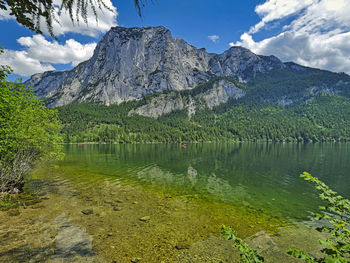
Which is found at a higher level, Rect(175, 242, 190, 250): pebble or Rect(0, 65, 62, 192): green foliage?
Rect(0, 65, 62, 192): green foliage

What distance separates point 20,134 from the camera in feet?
63.7

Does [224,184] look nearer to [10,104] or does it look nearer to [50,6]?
[10,104]

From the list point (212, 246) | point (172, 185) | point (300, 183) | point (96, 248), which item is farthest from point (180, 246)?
point (300, 183)

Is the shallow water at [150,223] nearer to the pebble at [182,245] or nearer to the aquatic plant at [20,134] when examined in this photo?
the pebble at [182,245]

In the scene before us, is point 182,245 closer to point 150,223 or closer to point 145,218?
point 150,223

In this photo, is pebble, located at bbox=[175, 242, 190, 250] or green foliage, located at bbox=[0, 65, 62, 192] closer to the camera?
pebble, located at bbox=[175, 242, 190, 250]

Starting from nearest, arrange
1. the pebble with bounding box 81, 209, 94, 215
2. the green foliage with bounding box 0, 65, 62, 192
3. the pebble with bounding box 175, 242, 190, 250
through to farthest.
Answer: the pebble with bounding box 175, 242, 190, 250, the pebble with bounding box 81, 209, 94, 215, the green foliage with bounding box 0, 65, 62, 192

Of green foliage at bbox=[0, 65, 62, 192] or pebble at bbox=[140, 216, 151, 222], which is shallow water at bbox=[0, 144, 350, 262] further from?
green foliage at bbox=[0, 65, 62, 192]

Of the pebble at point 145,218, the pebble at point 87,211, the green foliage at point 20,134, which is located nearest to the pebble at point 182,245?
the pebble at point 145,218

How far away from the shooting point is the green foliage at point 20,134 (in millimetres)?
19172

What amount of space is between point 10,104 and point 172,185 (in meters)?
24.1

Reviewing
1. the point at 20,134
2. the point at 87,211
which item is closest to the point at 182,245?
the point at 87,211

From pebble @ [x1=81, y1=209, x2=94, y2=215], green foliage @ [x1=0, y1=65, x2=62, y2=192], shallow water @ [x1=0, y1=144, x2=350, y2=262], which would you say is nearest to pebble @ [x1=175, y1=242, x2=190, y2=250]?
shallow water @ [x1=0, y1=144, x2=350, y2=262]

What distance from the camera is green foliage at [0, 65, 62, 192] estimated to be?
19.2 meters
